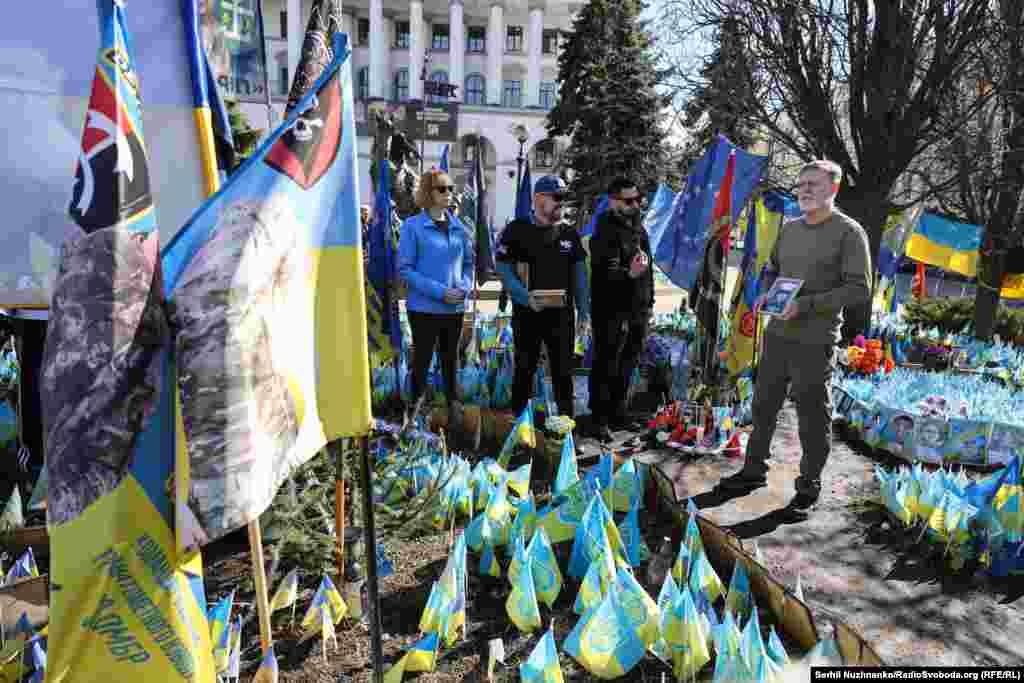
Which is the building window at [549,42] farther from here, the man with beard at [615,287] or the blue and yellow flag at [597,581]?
the blue and yellow flag at [597,581]

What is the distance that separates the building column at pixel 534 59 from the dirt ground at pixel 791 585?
177ft

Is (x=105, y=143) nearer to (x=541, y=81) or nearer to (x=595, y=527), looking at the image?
(x=595, y=527)

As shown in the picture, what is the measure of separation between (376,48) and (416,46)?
305 centimetres

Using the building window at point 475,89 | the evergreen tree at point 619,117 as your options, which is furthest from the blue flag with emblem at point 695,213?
Result: the building window at point 475,89

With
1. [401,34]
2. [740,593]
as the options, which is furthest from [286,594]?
[401,34]

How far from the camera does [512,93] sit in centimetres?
5747

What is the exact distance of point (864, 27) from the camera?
7.26 meters

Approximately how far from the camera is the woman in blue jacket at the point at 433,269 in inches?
181

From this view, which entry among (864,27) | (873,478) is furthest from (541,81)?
(873,478)

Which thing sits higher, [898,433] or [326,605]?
[326,605]

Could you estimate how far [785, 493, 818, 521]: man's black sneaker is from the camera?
387 cm

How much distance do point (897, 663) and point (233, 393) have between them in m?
2.56

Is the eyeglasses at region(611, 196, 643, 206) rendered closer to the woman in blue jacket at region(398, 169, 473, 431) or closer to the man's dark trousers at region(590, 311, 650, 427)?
the man's dark trousers at region(590, 311, 650, 427)

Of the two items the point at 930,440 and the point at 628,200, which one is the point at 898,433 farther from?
the point at 628,200
